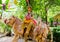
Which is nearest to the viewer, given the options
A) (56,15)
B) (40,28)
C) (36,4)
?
(40,28)

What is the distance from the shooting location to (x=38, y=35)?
3.82 metres

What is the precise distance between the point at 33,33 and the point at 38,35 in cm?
10

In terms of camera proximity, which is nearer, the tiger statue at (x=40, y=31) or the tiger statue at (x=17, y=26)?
the tiger statue at (x=40, y=31)

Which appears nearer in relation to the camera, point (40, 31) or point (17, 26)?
point (40, 31)

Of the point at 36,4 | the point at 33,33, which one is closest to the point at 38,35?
the point at 33,33

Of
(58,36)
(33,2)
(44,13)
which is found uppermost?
(33,2)

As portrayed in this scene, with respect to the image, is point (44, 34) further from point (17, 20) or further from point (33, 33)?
point (17, 20)

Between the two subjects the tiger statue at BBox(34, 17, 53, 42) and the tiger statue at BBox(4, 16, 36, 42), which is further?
the tiger statue at BBox(4, 16, 36, 42)

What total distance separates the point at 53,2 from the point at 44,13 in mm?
497

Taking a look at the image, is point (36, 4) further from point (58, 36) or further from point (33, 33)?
point (33, 33)

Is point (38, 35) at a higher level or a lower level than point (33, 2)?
lower

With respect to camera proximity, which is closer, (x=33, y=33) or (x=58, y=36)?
(x=33, y=33)

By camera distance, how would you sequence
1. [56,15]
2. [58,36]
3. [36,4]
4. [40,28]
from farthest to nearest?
1. [56,15]
2. [36,4]
3. [58,36]
4. [40,28]

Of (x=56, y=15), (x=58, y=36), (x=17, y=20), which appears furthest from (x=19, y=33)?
(x=56, y=15)
